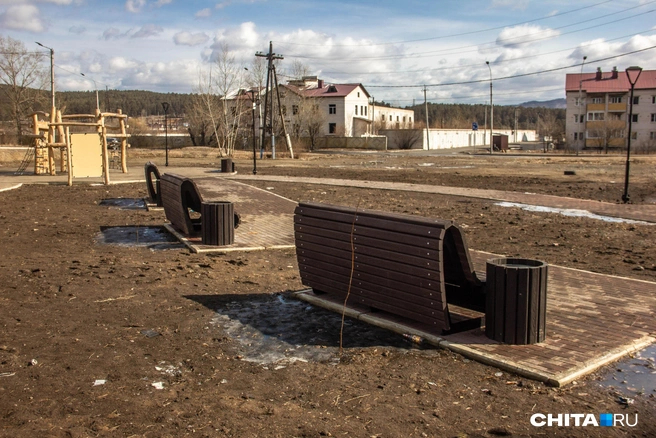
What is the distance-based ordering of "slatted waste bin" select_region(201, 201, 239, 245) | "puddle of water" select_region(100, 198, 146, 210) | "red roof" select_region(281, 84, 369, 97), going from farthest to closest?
"red roof" select_region(281, 84, 369, 97) < "puddle of water" select_region(100, 198, 146, 210) < "slatted waste bin" select_region(201, 201, 239, 245)

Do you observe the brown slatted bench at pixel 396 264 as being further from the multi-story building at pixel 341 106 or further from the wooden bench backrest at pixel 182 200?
the multi-story building at pixel 341 106

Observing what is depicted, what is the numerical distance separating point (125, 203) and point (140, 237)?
555cm

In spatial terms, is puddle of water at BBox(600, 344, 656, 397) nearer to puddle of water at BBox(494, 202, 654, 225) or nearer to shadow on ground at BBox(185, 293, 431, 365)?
shadow on ground at BBox(185, 293, 431, 365)

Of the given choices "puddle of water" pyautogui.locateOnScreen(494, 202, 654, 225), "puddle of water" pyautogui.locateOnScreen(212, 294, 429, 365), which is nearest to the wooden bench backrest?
"puddle of water" pyautogui.locateOnScreen(212, 294, 429, 365)

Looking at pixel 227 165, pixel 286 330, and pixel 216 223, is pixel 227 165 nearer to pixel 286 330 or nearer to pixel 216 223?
pixel 216 223

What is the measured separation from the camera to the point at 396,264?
546cm

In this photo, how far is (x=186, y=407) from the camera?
3.97 m

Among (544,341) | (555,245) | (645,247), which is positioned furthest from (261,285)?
(645,247)

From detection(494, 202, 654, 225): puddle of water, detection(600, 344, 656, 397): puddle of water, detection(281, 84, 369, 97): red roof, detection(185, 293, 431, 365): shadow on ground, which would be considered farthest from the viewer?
detection(281, 84, 369, 97): red roof

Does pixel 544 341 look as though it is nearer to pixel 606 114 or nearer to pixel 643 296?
pixel 643 296

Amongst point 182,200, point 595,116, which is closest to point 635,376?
point 182,200

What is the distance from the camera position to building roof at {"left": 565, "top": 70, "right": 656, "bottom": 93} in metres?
81.9

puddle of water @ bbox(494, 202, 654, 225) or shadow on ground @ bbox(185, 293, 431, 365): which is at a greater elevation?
puddle of water @ bbox(494, 202, 654, 225)

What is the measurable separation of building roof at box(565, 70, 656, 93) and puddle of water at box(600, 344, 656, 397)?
83.6m
